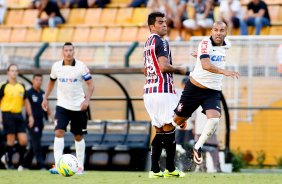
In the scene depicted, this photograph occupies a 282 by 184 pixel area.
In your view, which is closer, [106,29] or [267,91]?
[267,91]

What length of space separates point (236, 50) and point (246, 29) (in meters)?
2.32

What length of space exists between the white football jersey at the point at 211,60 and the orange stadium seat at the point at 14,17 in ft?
49.3

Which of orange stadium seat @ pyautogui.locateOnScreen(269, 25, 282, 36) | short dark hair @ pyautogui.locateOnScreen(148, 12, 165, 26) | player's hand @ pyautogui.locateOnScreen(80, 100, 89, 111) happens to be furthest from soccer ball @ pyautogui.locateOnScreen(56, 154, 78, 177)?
→ orange stadium seat @ pyautogui.locateOnScreen(269, 25, 282, 36)

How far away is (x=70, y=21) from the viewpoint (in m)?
28.1

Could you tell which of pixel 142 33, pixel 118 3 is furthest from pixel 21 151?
pixel 118 3

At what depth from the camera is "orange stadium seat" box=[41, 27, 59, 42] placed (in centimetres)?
2745

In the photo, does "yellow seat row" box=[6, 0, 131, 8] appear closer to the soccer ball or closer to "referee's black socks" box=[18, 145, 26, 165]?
"referee's black socks" box=[18, 145, 26, 165]

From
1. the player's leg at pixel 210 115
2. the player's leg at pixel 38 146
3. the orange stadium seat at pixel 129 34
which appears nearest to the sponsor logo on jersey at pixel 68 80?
the player's leg at pixel 210 115

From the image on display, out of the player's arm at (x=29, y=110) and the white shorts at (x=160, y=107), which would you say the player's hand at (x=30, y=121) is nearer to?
the player's arm at (x=29, y=110)

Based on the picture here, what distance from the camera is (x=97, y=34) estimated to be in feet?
87.5

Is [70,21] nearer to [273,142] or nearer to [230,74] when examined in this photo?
[273,142]

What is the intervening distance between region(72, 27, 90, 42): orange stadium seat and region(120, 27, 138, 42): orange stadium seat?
46.9 inches

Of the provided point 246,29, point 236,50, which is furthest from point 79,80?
point 246,29

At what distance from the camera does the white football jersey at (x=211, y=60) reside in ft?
46.8
